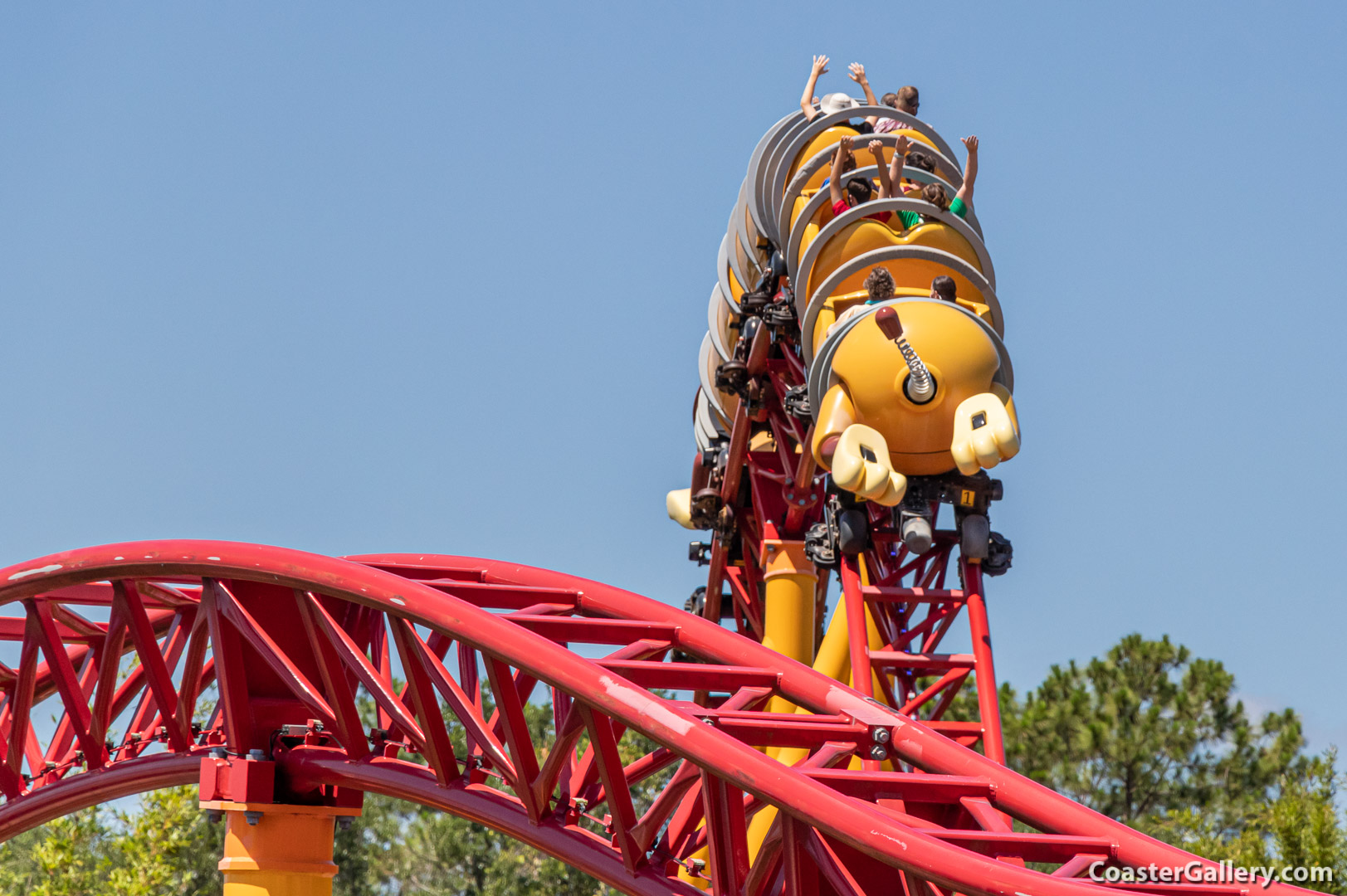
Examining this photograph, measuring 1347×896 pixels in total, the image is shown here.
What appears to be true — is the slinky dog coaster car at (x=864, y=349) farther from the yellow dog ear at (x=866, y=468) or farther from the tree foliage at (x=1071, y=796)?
the tree foliage at (x=1071, y=796)

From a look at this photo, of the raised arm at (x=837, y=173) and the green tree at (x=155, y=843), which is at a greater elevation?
the raised arm at (x=837, y=173)

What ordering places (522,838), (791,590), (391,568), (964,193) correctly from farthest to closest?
(791,590)
(964,193)
(391,568)
(522,838)

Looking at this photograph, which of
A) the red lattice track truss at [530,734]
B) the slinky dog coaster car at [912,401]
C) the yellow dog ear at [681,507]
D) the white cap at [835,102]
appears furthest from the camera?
the yellow dog ear at [681,507]

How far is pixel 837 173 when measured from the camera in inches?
602

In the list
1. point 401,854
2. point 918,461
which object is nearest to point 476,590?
point 918,461

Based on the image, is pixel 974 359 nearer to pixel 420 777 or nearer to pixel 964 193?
pixel 964 193

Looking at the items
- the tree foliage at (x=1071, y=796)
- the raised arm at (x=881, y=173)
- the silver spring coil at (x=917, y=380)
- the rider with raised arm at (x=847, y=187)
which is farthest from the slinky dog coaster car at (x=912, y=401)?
the tree foliage at (x=1071, y=796)

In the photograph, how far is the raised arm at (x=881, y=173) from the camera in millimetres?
14984

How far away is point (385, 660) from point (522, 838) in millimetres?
2136

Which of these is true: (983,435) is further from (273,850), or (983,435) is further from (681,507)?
(681,507)

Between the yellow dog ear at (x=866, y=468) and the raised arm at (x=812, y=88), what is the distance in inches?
168

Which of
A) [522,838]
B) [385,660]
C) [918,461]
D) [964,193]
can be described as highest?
[964,193]

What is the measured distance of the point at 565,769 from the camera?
34.0 ft

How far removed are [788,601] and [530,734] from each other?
284 inches
